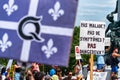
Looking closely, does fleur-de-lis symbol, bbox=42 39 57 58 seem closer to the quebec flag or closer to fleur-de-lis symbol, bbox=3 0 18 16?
the quebec flag

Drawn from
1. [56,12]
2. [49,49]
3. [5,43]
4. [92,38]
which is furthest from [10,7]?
[92,38]

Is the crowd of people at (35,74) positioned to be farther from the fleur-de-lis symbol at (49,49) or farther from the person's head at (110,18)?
the person's head at (110,18)

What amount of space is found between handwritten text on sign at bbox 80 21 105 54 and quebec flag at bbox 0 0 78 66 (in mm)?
6880

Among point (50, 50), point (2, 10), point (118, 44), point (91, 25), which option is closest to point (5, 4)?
point (2, 10)

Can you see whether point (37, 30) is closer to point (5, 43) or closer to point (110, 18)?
point (5, 43)

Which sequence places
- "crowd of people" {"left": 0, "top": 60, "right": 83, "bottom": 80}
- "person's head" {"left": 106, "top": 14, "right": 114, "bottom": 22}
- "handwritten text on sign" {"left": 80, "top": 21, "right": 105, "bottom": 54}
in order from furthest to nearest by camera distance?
"person's head" {"left": 106, "top": 14, "right": 114, "bottom": 22}
"handwritten text on sign" {"left": 80, "top": 21, "right": 105, "bottom": 54}
"crowd of people" {"left": 0, "top": 60, "right": 83, "bottom": 80}

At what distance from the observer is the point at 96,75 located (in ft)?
51.8

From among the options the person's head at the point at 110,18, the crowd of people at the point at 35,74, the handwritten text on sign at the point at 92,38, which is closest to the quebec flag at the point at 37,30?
the crowd of people at the point at 35,74

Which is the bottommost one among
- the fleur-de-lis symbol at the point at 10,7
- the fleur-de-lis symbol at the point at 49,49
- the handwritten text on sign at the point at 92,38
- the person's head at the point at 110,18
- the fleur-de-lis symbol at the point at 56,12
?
the fleur-de-lis symbol at the point at 49,49

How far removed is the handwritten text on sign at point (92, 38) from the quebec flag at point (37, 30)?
6.88 meters

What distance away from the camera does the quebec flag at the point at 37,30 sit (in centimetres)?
554

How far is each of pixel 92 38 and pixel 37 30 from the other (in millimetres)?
7027

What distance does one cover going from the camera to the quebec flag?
5535 millimetres

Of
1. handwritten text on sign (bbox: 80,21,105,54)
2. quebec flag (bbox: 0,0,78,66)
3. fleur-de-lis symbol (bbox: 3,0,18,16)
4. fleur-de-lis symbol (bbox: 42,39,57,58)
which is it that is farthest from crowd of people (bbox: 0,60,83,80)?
handwritten text on sign (bbox: 80,21,105,54)
